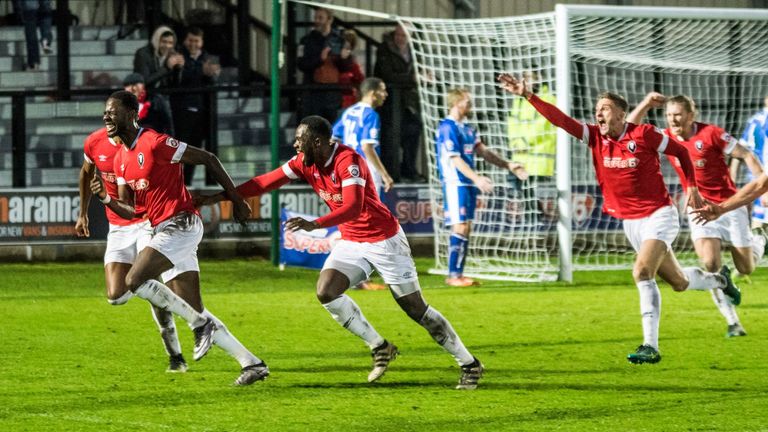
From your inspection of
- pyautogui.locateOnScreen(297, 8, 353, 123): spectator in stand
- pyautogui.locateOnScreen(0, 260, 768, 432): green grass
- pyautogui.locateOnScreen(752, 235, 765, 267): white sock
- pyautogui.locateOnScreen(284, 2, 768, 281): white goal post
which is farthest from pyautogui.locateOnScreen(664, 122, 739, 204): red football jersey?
pyautogui.locateOnScreen(297, 8, 353, 123): spectator in stand

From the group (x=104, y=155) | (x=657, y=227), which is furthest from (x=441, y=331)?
(x=104, y=155)

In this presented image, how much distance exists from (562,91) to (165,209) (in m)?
6.82

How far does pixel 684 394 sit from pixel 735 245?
3.55 meters

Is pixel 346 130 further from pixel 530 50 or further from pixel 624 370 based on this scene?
pixel 624 370

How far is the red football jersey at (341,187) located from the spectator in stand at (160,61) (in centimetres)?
982

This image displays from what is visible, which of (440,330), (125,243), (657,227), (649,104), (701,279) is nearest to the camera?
(440,330)

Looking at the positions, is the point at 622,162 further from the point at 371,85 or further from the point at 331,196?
the point at 371,85

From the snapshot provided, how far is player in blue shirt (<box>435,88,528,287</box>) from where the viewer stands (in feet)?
47.6

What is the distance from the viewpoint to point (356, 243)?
339 inches

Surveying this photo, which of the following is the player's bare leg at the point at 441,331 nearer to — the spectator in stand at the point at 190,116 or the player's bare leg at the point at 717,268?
the player's bare leg at the point at 717,268

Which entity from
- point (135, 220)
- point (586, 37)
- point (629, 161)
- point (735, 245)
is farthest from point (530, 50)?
point (135, 220)

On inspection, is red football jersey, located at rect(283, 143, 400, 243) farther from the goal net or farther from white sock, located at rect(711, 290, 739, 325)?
the goal net

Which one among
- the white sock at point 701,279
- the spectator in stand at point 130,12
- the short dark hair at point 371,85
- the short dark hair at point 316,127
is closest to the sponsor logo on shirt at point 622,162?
the white sock at point 701,279

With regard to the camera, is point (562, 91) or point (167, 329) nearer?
point (167, 329)
